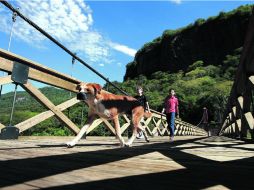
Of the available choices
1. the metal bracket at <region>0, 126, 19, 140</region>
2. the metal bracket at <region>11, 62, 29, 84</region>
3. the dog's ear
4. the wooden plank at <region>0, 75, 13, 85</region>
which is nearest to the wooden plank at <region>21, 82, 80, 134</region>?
the metal bracket at <region>11, 62, 29, 84</region>

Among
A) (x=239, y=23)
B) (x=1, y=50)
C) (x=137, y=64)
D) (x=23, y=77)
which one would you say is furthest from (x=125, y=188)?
(x=137, y=64)

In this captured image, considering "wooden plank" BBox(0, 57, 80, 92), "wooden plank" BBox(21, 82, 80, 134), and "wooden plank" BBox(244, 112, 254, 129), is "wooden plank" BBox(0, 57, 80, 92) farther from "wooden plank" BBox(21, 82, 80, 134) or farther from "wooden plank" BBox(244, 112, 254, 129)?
"wooden plank" BBox(244, 112, 254, 129)

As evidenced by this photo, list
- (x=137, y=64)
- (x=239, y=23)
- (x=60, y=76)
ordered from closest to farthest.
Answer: (x=60, y=76), (x=239, y=23), (x=137, y=64)

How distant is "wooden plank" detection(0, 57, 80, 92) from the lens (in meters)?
4.62

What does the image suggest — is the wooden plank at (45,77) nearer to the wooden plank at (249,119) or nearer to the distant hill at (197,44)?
the wooden plank at (249,119)

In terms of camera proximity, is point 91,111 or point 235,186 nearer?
point 235,186

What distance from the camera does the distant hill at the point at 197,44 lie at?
134875mm

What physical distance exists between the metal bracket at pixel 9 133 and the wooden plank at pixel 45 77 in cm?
88

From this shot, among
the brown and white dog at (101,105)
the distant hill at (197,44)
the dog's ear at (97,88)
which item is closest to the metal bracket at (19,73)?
the brown and white dog at (101,105)

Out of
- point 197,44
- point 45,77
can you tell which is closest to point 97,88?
point 45,77

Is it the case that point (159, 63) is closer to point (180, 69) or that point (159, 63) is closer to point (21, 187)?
point (180, 69)

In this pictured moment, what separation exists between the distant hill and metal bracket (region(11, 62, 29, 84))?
128 meters

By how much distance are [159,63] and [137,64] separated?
717 inches

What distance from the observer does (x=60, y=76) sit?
596 cm
